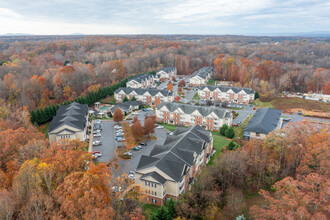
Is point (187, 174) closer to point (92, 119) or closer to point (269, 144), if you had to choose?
point (269, 144)

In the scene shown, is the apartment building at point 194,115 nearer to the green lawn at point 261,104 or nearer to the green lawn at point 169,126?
the green lawn at point 169,126

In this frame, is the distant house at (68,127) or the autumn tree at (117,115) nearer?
the distant house at (68,127)

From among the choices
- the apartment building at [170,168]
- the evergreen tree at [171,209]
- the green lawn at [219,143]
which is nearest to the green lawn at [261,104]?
the green lawn at [219,143]

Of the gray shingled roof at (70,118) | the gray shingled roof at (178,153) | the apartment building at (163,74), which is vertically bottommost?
the gray shingled roof at (178,153)

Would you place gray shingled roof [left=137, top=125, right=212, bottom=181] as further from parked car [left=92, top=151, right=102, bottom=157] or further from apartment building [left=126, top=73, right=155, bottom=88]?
apartment building [left=126, top=73, right=155, bottom=88]

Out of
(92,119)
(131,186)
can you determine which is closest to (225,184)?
(131,186)

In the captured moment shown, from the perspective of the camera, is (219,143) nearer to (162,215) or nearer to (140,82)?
(162,215)
